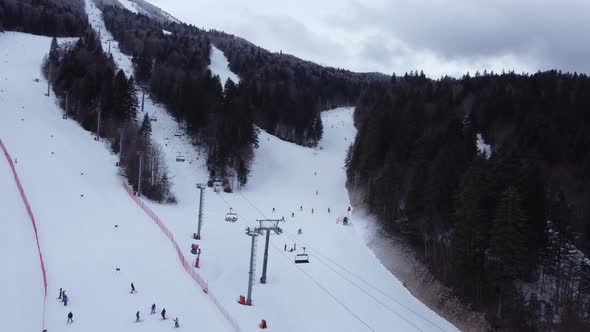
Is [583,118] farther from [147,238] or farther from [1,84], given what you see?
[1,84]

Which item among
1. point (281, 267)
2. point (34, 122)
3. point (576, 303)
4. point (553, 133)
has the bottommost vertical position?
point (281, 267)

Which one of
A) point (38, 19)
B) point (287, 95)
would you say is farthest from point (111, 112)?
point (38, 19)

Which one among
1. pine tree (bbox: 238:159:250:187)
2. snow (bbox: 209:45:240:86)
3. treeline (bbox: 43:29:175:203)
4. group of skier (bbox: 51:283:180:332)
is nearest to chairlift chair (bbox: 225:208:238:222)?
treeline (bbox: 43:29:175:203)

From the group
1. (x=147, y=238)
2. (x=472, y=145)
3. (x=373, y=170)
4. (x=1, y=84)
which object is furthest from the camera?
(x=1, y=84)

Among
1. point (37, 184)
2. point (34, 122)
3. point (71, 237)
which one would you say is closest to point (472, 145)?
point (71, 237)

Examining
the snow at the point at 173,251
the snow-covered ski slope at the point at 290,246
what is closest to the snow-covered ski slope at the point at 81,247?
the snow at the point at 173,251
